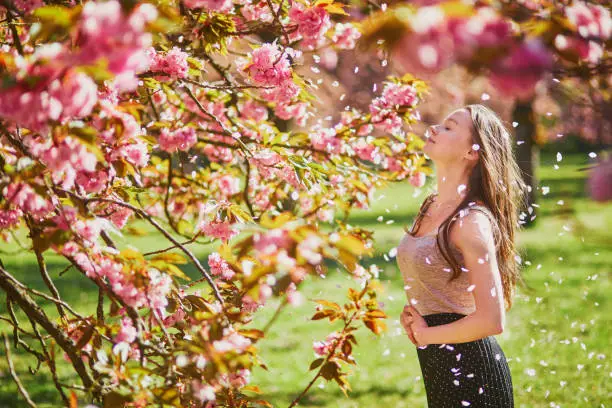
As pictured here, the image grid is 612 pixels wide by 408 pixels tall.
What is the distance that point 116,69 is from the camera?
1271mm

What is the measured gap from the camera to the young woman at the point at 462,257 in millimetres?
2535

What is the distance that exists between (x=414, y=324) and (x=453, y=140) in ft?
2.38

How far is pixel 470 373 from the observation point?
2.66 metres

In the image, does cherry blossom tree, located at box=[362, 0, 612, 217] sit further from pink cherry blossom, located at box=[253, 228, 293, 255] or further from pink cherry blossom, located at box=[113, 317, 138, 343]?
pink cherry blossom, located at box=[113, 317, 138, 343]

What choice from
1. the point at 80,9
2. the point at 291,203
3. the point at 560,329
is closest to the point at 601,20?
the point at 80,9

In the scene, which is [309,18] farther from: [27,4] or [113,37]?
[113,37]

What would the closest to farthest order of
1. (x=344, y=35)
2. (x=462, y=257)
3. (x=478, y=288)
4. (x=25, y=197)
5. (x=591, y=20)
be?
(x=591, y=20) → (x=25, y=197) → (x=478, y=288) → (x=462, y=257) → (x=344, y=35)

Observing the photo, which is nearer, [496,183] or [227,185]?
[496,183]

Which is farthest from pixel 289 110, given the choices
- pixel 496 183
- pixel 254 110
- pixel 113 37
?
pixel 113 37

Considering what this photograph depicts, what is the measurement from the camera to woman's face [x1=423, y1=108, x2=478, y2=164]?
277 cm

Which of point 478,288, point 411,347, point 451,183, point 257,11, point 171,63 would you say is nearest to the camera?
point 478,288

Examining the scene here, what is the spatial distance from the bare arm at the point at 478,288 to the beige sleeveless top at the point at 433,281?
0.33 feet

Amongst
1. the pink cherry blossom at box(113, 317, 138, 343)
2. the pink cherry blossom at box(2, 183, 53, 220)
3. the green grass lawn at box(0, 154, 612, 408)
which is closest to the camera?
the pink cherry blossom at box(2, 183, 53, 220)

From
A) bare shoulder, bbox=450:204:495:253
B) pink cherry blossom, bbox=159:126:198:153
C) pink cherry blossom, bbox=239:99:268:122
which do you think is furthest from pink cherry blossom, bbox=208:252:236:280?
pink cherry blossom, bbox=239:99:268:122
